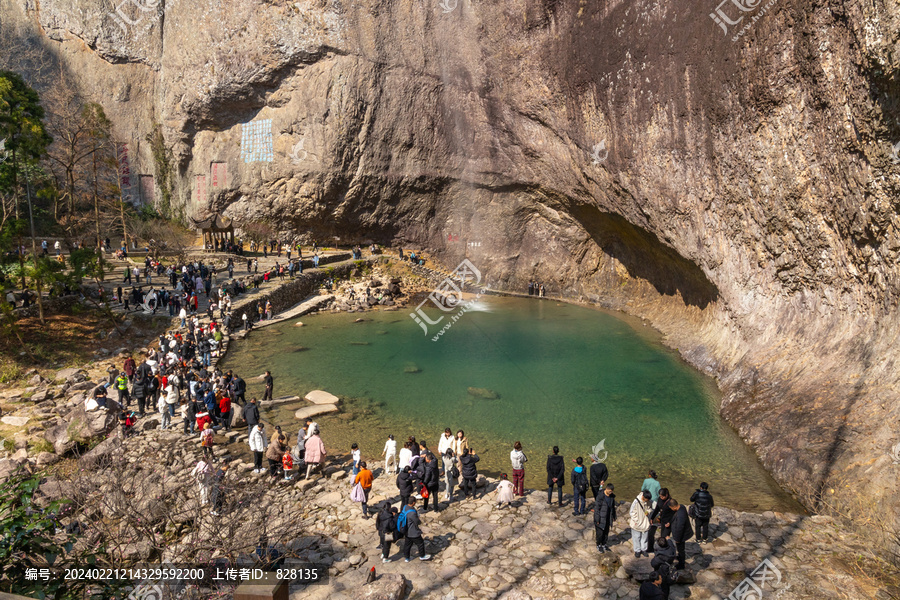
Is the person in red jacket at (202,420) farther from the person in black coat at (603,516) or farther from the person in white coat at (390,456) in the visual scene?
the person in black coat at (603,516)

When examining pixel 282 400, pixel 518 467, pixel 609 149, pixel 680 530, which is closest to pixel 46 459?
pixel 282 400

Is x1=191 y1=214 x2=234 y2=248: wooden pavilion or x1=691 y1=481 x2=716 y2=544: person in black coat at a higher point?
x1=191 y1=214 x2=234 y2=248: wooden pavilion

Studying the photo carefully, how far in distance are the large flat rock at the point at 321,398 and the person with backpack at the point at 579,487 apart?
10554 mm

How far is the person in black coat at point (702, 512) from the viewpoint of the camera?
1090 cm

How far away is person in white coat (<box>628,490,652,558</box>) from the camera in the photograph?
10.2m

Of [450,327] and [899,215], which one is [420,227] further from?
[899,215]

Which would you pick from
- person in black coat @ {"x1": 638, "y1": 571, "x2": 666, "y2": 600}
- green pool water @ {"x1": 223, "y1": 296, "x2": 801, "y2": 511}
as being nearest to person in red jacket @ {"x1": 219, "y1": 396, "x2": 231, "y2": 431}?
green pool water @ {"x1": 223, "y1": 296, "x2": 801, "y2": 511}

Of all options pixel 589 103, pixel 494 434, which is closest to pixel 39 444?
pixel 494 434

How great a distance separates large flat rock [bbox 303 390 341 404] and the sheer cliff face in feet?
48.2

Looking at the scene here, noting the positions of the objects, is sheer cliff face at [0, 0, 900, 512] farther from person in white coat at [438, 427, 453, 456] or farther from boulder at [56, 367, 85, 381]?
boulder at [56, 367, 85, 381]

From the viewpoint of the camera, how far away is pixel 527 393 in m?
21.1

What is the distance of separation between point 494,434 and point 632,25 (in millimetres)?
23325

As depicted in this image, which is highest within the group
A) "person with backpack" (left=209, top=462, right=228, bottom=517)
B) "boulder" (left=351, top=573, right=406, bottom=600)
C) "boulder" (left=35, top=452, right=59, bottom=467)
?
"person with backpack" (left=209, top=462, right=228, bottom=517)

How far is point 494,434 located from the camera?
57.3ft
